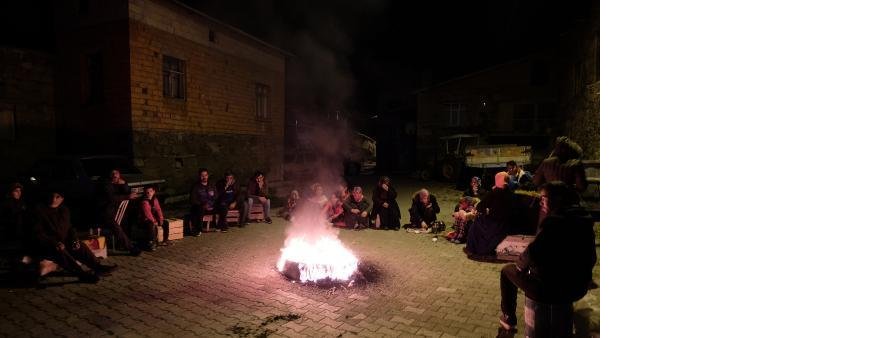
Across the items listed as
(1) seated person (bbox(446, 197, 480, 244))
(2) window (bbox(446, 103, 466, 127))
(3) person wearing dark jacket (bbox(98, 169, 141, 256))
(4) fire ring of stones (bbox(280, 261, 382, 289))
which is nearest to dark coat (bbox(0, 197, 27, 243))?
(3) person wearing dark jacket (bbox(98, 169, 141, 256))

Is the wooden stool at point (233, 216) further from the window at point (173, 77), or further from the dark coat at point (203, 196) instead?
the window at point (173, 77)

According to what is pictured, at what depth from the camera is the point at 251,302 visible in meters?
4.98

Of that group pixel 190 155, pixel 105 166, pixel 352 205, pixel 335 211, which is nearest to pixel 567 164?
pixel 352 205

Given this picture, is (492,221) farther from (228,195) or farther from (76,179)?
(76,179)

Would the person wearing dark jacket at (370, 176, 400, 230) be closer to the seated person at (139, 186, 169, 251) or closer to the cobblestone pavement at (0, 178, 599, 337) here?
the cobblestone pavement at (0, 178, 599, 337)

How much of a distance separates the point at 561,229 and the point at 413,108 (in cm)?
2861

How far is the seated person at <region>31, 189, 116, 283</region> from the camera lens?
5.48m

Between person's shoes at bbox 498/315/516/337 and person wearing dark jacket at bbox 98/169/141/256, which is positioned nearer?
person's shoes at bbox 498/315/516/337

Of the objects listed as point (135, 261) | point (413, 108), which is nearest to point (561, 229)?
point (135, 261)

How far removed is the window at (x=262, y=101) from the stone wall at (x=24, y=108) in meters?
6.42

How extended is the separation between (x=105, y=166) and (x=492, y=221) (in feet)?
31.3

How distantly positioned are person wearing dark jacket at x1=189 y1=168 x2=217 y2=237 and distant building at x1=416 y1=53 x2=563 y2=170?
16.8 metres

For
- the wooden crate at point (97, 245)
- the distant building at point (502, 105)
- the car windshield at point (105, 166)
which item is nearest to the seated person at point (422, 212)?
the wooden crate at point (97, 245)
